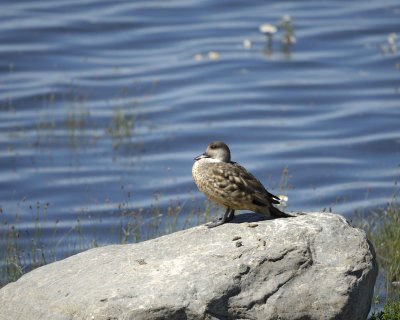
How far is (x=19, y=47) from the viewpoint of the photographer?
21906 mm

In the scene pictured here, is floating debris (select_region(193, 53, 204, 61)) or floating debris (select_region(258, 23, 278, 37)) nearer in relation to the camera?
floating debris (select_region(258, 23, 278, 37))

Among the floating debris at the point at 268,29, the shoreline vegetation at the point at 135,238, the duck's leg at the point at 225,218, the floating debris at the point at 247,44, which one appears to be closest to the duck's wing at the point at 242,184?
the duck's leg at the point at 225,218

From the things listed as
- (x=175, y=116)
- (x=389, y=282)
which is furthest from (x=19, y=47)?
(x=389, y=282)

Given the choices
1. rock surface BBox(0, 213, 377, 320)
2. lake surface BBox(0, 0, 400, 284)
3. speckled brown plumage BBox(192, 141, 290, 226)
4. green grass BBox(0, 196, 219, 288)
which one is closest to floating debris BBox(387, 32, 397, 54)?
lake surface BBox(0, 0, 400, 284)

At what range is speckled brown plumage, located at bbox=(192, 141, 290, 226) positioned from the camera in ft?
25.4

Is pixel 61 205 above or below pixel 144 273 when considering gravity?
below

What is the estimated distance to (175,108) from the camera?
1889 cm

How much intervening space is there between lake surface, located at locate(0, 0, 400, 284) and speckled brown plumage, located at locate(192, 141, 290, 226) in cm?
291

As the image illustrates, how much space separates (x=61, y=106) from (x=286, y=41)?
5581mm

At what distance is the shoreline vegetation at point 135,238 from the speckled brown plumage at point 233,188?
1.36m

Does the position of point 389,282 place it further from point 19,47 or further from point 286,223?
point 19,47

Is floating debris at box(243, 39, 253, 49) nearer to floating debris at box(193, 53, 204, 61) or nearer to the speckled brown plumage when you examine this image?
floating debris at box(193, 53, 204, 61)

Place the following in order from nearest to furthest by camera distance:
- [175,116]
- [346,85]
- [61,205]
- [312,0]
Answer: [61,205], [175,116], [346,85], [312,0]

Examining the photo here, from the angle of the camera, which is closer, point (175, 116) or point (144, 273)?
point (144, 273)
